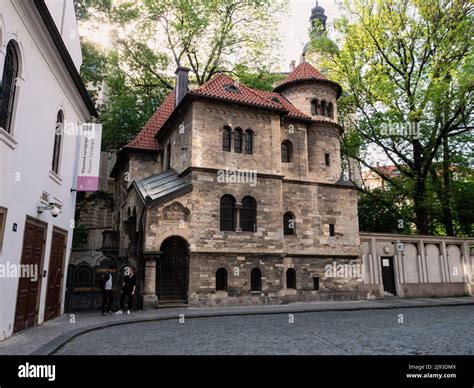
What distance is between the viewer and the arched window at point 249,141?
19.2 m

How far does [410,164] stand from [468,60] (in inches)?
314

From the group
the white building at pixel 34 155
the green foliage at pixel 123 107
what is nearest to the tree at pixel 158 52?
the green foliage at pixel 123 107

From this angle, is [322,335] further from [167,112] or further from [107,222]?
[107,222]

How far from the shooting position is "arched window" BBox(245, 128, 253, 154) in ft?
63.2

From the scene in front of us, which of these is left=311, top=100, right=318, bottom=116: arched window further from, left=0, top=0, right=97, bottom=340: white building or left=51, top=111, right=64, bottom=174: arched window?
left=51, top=111, right=64, bottom=174: arched window

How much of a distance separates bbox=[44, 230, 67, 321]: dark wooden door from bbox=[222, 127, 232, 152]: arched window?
8.88 meters

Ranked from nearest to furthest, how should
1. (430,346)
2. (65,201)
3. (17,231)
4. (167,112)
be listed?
(430,346)
(17,231)
(65,201)
(167,112)

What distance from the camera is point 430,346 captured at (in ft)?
25.8

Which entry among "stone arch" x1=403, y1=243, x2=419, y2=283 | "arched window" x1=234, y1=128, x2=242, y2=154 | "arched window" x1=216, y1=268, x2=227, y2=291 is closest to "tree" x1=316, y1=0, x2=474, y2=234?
"stone arch" x1=403, y1=243, x2=419, y2=283

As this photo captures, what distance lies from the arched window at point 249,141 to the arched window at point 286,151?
2.79 metres

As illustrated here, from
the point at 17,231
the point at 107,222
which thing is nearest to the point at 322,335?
the point at 17,231

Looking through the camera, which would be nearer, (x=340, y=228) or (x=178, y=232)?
(x=178, y=232)

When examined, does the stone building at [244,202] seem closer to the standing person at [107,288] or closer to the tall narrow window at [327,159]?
the tall narrow window at [327,159]

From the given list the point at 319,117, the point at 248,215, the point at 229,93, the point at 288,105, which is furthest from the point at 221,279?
the point at 319,117
